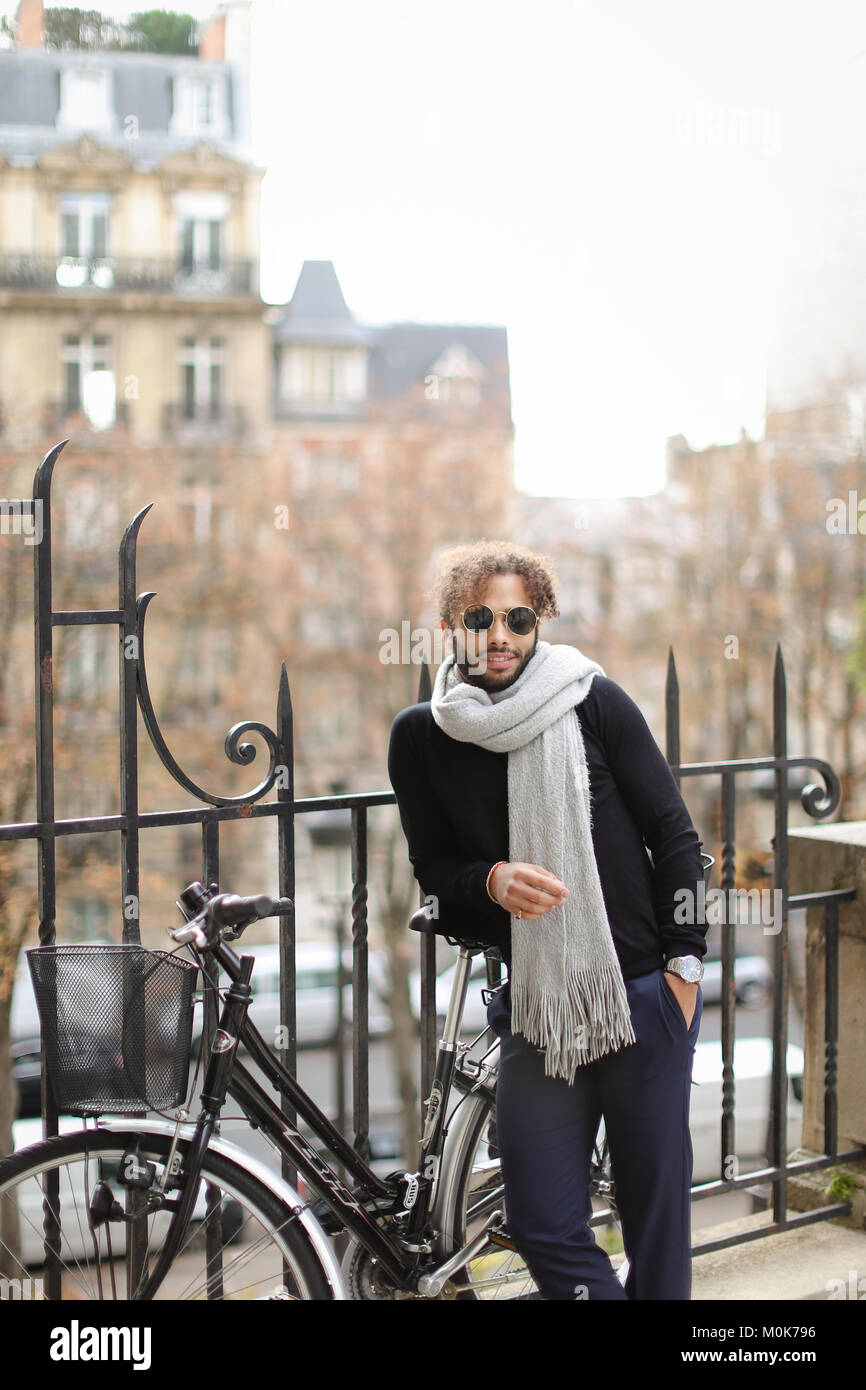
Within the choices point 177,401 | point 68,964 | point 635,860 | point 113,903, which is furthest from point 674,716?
point 177,401

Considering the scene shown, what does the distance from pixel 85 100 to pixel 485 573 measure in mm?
32070

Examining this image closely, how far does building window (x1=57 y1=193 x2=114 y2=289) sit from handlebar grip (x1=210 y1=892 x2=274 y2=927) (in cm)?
2855

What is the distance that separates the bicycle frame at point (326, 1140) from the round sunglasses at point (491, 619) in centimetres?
69

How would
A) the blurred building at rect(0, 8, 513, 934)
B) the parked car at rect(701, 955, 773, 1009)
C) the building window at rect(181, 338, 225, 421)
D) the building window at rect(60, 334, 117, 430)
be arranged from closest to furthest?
the blurred building at rect(0, 8, 513, 934) < the parked car at rect(701, 955, 773, 1009) < the building window at rect(60, 334, 117, 430) < the building window at rect(181, 338, 225, 421)

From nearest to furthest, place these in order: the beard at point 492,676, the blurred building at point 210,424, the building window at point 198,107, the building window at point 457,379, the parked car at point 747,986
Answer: the beard at point 492,676 → the blurred building at point 210,424 → the parked car at point 747,986 → the building window at point 457,379 → the building window at point 198,107

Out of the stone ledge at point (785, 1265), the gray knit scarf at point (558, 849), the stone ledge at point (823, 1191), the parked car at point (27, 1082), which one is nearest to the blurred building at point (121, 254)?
the parked car at point (27, 1082)

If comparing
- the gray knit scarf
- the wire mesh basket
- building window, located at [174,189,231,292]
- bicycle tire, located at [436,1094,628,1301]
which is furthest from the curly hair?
building window, located at [174,189,231,292]

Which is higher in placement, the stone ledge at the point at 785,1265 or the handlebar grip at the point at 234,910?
the handlebar grip at the point at 234,910

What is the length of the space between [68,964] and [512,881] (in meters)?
0.79

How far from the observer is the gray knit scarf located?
2.33 metres

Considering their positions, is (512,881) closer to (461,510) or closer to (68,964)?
(68,964)

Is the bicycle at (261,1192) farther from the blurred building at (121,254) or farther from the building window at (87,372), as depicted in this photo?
the building window at (87,372)

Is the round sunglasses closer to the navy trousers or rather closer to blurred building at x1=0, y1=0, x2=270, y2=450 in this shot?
the navy trousers

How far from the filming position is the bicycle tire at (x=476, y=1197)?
271 cm
